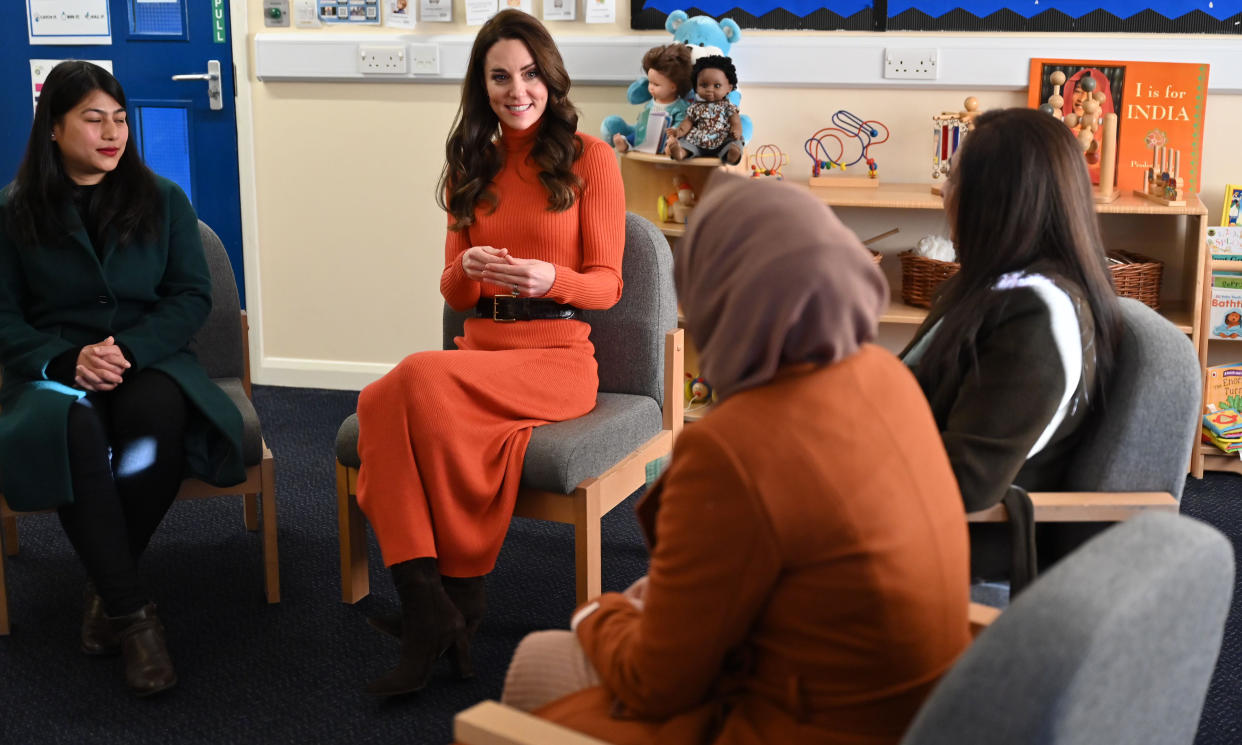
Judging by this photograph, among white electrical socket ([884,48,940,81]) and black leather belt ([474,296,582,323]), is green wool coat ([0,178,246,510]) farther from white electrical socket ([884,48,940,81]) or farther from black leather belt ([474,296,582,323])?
white electrical socket ([884,48,940,81])

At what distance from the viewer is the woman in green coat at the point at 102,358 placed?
7.23 feet

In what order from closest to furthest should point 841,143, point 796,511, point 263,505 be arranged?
point 796,511 < point 263,505 < point 841,143

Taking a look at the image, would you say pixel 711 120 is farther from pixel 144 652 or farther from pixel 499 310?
pixel 144 652

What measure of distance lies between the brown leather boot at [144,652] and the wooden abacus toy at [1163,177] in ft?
8.91

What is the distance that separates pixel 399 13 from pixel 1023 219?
2.81 m

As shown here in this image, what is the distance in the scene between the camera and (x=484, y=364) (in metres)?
2.22

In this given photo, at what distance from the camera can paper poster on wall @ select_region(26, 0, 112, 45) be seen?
414 centimetres

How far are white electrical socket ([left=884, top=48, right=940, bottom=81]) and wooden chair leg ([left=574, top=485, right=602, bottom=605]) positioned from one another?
1.95 meters

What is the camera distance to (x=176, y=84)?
162 inches

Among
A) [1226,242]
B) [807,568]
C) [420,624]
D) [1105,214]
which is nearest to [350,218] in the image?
[420,624]

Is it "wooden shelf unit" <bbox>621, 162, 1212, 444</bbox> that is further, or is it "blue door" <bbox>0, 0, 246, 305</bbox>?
"blue door" <bbox>0, 0, 246, 305</bbox>

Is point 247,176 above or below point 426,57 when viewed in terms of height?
below

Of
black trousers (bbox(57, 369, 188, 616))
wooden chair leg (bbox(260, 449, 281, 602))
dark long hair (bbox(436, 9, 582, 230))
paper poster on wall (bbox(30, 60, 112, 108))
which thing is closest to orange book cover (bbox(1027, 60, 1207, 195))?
dark long hair (bbox(436, 9, 582, 230))

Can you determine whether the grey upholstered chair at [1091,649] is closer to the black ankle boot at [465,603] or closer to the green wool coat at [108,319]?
the black ankle boot at [465,603]
